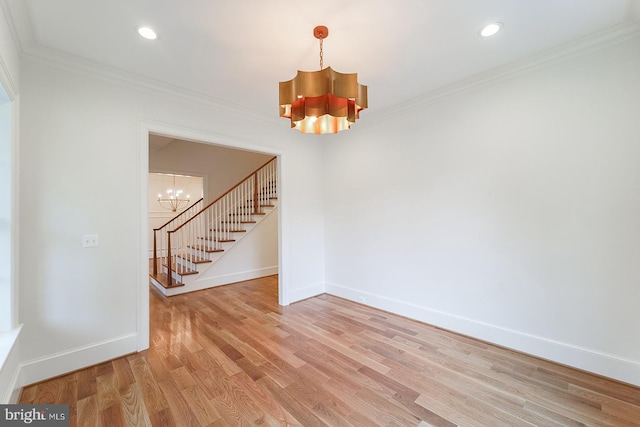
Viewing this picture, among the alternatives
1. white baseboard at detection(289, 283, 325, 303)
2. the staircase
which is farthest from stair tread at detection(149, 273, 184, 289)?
white baseboard at detection(289, 283, 325, 303)

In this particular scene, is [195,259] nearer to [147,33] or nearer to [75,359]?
[75,359]

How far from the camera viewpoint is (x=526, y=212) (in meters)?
2.46

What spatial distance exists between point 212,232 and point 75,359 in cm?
308

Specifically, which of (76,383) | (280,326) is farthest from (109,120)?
(280,326)

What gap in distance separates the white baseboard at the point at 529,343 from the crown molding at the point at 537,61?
99.2 inches

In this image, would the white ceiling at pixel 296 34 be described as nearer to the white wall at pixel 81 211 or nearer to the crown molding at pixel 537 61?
the crown molding at pixel 537 61

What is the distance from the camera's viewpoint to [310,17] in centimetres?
185

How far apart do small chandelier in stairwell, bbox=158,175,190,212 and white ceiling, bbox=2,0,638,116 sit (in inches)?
261

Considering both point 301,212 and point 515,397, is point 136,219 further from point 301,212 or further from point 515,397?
point 515,397

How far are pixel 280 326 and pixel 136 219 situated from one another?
198cm

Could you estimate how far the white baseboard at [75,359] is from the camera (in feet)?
6.83

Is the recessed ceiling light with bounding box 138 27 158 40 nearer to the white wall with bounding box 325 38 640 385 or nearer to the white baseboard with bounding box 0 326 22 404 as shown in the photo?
the white baseboard with bounding box 0 326 22 404

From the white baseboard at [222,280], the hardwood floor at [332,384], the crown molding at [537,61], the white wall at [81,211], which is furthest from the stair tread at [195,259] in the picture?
the crown molding at [537,61]

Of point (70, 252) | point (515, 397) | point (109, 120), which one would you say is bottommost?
point (515, 397)
